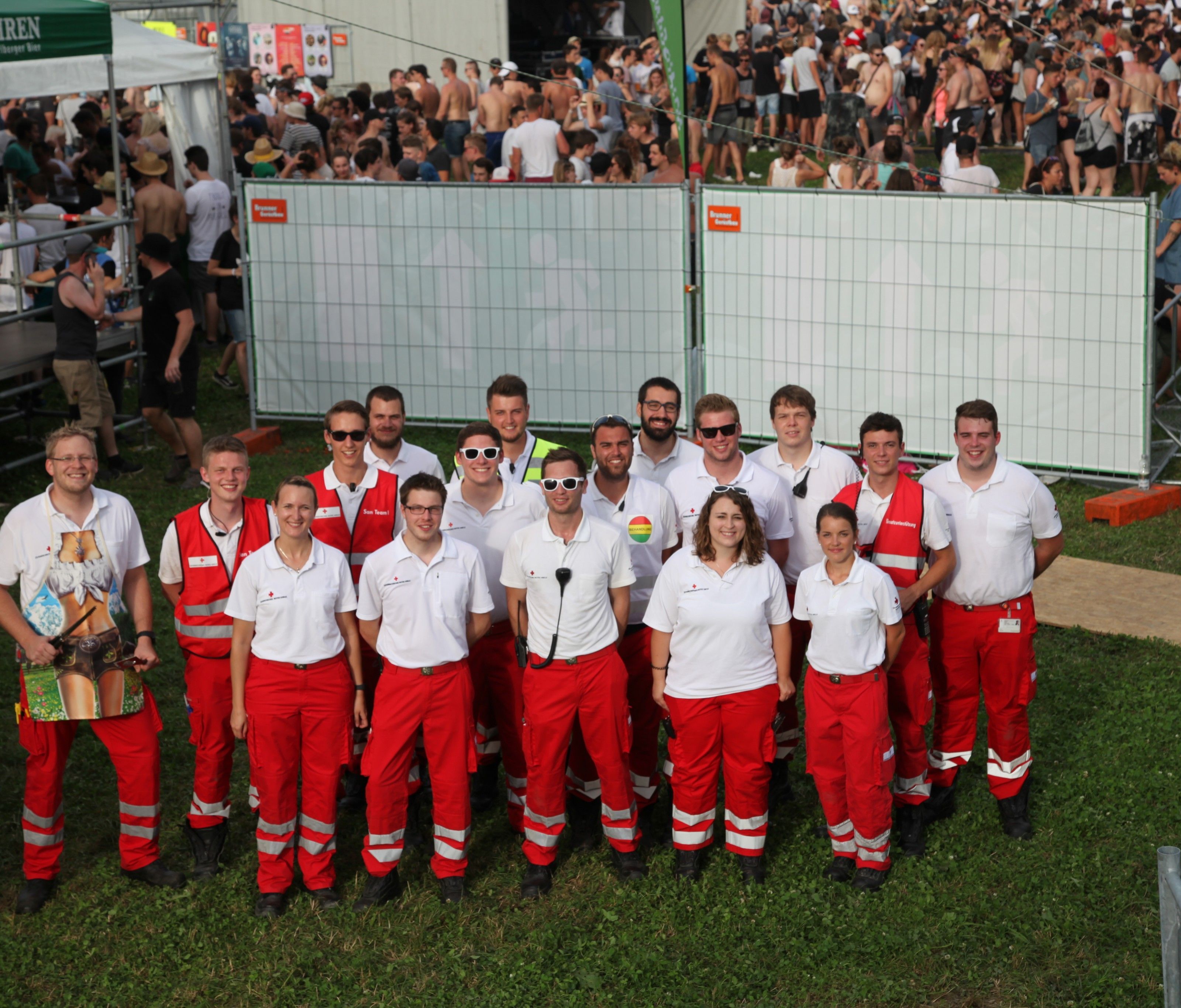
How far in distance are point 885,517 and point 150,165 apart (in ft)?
36.1

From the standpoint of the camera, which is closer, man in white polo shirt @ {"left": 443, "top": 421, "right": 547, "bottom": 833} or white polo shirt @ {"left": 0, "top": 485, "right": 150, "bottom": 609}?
white polo shirt @ {"left": 0, "top": 485, "right": 150, "bottom": 609}

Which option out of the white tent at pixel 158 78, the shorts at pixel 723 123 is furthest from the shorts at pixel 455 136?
the white tent at pixel 158 78

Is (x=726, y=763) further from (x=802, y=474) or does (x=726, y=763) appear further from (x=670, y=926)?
(x=802, y=474)

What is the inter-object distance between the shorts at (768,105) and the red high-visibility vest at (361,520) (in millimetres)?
18776

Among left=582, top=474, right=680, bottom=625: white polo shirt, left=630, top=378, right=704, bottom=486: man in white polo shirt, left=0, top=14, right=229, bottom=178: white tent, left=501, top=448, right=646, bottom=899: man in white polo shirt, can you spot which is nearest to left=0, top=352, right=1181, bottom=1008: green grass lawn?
left=501, top=448, right=646, bottom=899: man in white polo shirt

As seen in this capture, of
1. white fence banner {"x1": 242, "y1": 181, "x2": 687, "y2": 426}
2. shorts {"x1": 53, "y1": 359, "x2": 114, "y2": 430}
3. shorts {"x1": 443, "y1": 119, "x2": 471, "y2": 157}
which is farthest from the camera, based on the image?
shorts {"x1": 443, "y1": 119, "x2": 471, "y2": 157}

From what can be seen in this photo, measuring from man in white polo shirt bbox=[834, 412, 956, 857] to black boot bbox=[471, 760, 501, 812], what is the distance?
186cm

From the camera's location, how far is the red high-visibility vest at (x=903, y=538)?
19.5ft

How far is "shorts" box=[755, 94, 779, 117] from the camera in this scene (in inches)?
931

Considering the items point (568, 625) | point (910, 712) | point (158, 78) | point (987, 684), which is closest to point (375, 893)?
point (568, 625)

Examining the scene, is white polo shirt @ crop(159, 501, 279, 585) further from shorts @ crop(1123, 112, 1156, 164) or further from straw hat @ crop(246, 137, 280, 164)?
shorts @ crop(1123, 112, 1156, 164)

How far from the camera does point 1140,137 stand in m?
18.5

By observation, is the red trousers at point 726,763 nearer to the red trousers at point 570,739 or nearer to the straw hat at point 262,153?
the red trousers at point 570,739

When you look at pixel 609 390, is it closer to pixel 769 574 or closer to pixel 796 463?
pixel 796 463
